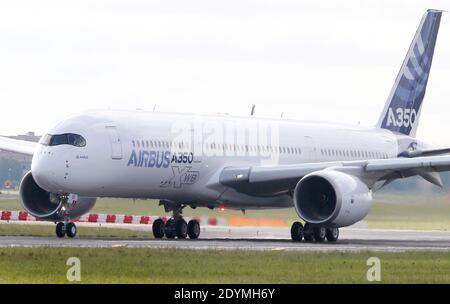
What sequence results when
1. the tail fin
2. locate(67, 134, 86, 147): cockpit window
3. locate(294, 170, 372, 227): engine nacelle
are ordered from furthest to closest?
the tail fin, locate(294, 170, 372, 227): engine nacelle, locate(67, 134, 86, 147): cockpit window

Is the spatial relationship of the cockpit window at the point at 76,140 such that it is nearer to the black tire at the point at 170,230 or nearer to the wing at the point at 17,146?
the black tire at the point at 170,230

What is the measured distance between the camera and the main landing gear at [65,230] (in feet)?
153

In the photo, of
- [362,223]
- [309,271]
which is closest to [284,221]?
[362,223]

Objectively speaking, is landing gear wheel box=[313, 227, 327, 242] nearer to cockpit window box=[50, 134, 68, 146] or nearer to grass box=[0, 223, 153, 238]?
grass box=[0, 223, 153, 238]

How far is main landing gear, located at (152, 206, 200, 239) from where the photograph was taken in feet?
167

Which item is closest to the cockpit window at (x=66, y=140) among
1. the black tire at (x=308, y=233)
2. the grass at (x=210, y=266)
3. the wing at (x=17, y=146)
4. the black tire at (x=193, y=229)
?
the black tire at (x=193, y=229)

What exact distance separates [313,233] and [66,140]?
9845 mm

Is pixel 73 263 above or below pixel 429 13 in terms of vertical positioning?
below

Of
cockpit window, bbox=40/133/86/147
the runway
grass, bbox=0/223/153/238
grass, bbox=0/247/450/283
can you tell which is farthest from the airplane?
grass, bbox=0/247/450/283

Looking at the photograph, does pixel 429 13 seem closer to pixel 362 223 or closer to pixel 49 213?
pixel 362 223

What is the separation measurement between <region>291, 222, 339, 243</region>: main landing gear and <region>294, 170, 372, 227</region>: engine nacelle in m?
0.65

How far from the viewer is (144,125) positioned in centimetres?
4891

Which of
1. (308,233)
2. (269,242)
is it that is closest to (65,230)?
(269,242)
